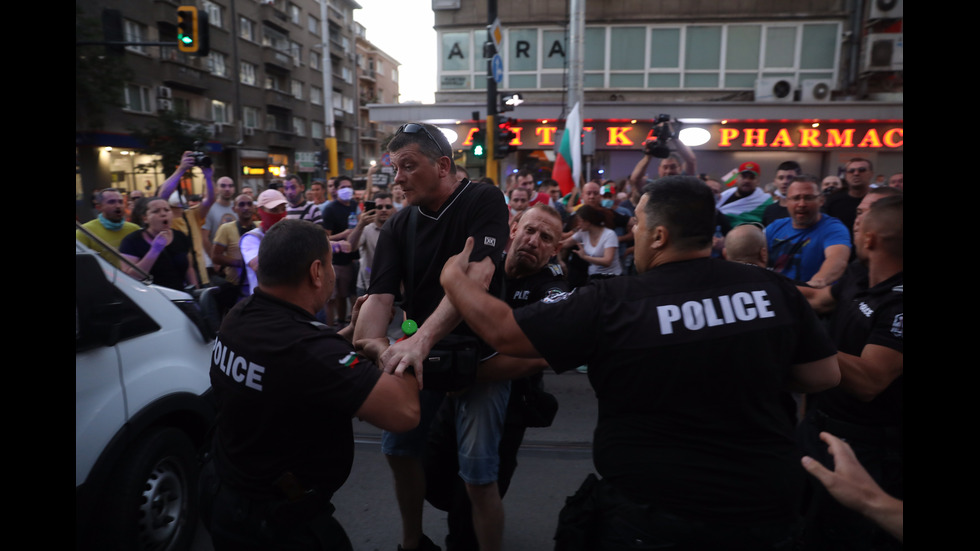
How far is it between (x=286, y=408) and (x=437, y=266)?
87 centimetres

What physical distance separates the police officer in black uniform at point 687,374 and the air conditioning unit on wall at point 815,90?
1905 centimetres

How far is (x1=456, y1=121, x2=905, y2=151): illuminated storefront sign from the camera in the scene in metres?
17.8

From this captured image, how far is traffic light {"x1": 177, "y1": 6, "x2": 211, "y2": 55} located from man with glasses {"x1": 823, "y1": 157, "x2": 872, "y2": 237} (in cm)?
965

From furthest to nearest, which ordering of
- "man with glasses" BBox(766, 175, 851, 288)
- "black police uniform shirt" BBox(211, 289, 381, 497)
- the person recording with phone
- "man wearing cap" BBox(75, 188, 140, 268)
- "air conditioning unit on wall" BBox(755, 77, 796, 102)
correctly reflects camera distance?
"air conditioning unit on wall" BBox(755, 77, 796, 102) < the person recording with phone < "man wearing cap" BBox(75, 188, 140, 268) < "man with glasses" BBox(766, 175, 851, 288) < "black police uniform shirt" BBox(211, 289, 381, 497)

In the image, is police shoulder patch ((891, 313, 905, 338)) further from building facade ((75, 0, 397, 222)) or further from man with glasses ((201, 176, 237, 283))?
building facade ((75, 0, 397, 222))

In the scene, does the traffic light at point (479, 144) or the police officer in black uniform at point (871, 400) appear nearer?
the police officer in black uniform at point (871, 400)

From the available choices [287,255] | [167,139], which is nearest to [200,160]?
[287,255]

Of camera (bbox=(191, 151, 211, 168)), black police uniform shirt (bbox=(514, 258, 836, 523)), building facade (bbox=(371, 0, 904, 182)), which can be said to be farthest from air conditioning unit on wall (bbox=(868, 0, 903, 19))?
black police uniform shirt (bbox=(514, 258, 836, 523))

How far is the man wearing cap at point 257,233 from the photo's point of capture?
547 cm

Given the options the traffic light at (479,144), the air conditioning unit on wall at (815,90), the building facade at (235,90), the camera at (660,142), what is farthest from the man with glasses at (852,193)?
the building facade at (235,90)

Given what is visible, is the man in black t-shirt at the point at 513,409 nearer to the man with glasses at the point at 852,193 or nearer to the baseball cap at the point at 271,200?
the baseball cap at the point at 271,200
